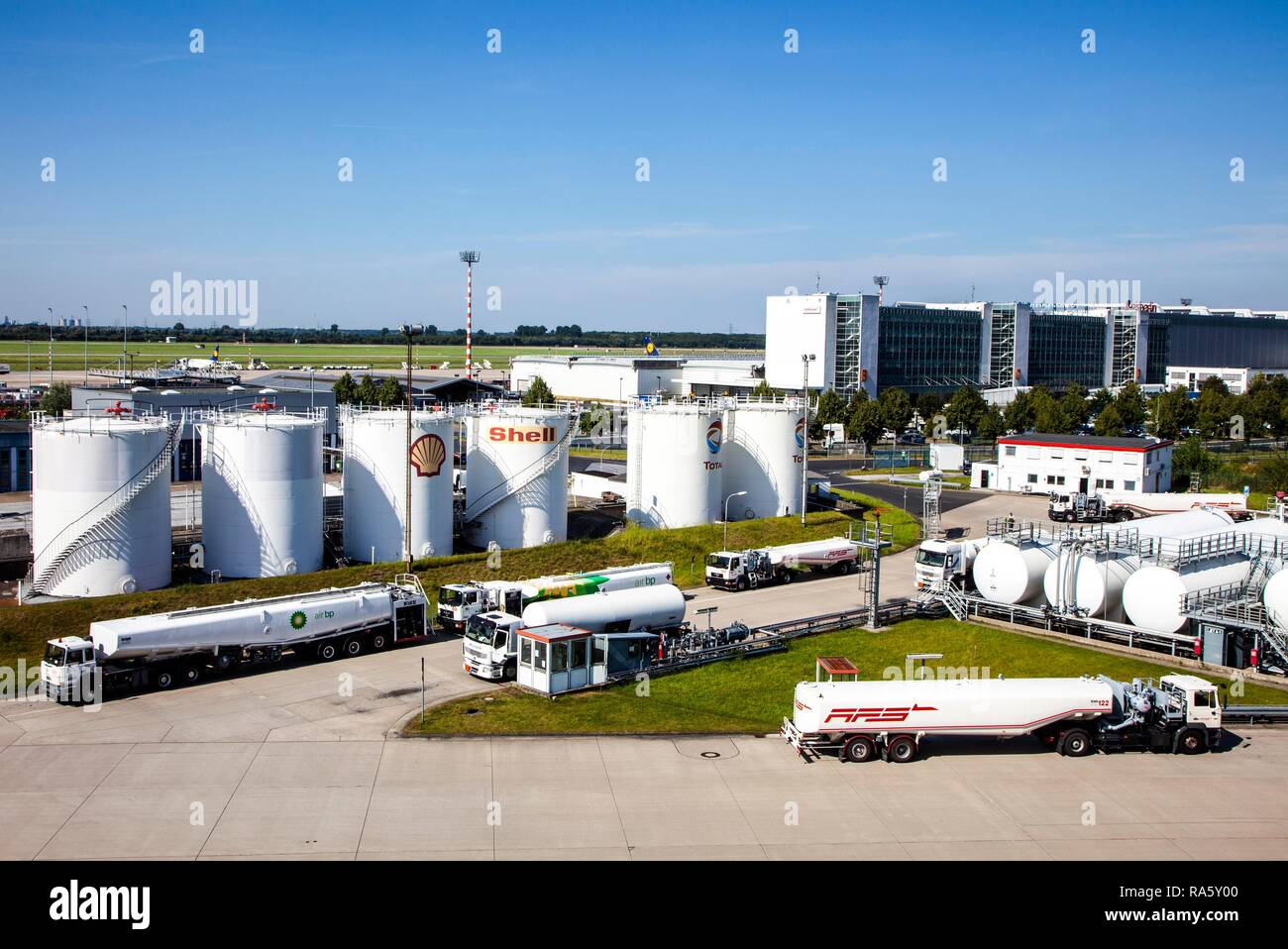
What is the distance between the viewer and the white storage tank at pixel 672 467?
49.6 metres

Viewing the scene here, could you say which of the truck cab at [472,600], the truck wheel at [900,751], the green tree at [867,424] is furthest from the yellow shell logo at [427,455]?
the green tree at [867,424]

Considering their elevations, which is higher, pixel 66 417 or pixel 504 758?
pixel 66 417

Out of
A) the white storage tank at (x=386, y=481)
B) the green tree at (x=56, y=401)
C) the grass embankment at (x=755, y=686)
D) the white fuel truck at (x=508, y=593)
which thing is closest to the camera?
the grass embankment at (x=755, y=686)

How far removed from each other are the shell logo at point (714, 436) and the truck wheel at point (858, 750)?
26.2m

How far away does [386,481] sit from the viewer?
42125 millimetres

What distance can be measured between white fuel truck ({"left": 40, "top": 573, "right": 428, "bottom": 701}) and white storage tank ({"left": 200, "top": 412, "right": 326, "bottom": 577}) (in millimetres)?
5660

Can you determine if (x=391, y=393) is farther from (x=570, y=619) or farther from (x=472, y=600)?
(x=570, y=619)

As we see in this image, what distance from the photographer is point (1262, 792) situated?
2336cm

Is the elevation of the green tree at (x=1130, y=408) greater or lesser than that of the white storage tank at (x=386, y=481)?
greater

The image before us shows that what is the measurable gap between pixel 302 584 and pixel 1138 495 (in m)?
45.1

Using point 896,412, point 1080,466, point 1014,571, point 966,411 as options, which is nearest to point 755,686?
point 1014,571

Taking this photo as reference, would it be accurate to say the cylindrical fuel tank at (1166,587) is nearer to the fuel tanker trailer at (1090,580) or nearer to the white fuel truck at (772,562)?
the fuel tanker trailer at (1090,580)
